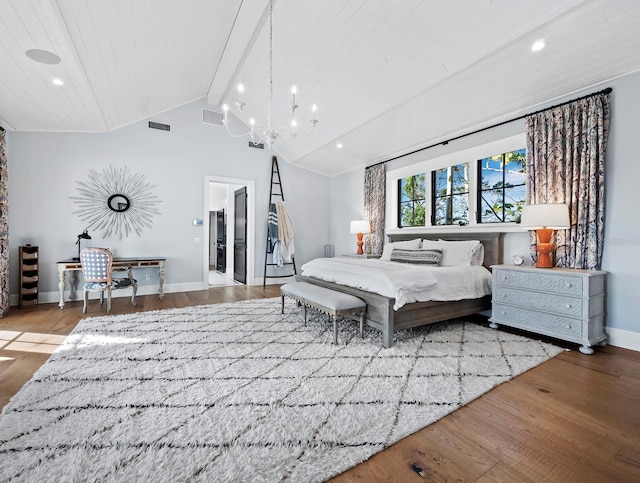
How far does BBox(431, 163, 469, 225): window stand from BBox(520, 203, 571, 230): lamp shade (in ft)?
4.59

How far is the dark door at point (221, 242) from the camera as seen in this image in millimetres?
9257

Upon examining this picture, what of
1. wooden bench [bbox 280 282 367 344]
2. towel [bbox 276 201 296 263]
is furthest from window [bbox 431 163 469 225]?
towel [bbox 276 201 296 263]

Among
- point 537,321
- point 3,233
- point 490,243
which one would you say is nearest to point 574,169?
point 490,243

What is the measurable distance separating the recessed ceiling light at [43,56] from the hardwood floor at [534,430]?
108 inches

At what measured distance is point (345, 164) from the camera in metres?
6.83

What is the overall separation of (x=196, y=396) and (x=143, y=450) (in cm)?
53

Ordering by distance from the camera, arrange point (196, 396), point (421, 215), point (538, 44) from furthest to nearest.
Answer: point (421, 215) → point (538, 44) → point (196, 396)

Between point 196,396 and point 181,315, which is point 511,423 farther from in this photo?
point 181,315

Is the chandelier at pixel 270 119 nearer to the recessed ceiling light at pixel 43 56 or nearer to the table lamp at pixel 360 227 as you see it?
the recessed ceiling light at pixel 43 56

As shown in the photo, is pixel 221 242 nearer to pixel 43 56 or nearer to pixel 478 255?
pixel 43 56

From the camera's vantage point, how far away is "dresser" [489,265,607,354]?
294cm

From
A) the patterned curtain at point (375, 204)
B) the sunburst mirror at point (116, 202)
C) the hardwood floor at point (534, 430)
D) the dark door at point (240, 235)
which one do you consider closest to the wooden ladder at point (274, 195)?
the dark door at point (240, 235)

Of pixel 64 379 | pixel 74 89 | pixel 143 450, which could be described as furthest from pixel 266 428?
pixel 74 89

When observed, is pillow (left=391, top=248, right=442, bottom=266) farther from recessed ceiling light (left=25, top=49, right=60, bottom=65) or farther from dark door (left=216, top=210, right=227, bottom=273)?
dark door (left=216, top=210, right=227, bottom=273)
